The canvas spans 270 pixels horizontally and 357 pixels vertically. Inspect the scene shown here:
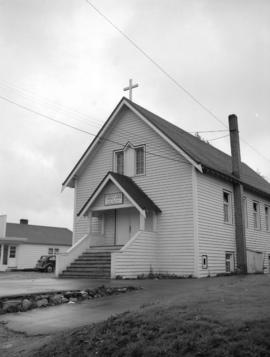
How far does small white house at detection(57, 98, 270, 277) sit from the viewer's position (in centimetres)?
1975

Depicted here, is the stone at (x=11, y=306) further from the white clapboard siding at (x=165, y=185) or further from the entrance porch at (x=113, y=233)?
the white clapboard siding at (x=165, y=185)

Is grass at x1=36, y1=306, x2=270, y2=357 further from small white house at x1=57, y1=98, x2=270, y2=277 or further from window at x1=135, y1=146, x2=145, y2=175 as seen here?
window at x1=135, y1=146, x2=145, y2=175

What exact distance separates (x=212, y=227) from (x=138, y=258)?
4.31 metres

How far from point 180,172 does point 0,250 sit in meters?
29.4

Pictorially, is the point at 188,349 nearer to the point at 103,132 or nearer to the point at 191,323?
the point at 191,323

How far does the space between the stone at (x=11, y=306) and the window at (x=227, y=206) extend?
1528 centimetres

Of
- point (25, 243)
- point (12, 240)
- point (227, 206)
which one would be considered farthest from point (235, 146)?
point (25, 243)

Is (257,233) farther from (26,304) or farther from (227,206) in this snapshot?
(26,304)

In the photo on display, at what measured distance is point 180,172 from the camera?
2069cm

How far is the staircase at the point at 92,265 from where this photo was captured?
1884cm

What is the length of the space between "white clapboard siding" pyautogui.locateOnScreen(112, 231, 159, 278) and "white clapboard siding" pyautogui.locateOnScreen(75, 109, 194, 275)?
0.44 metres

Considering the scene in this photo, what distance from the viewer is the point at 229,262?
22.5 metres

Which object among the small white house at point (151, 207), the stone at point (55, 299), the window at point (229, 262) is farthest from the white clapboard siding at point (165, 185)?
the stone at point (55, 299)

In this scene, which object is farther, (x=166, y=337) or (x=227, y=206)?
(x=227, y=206)
